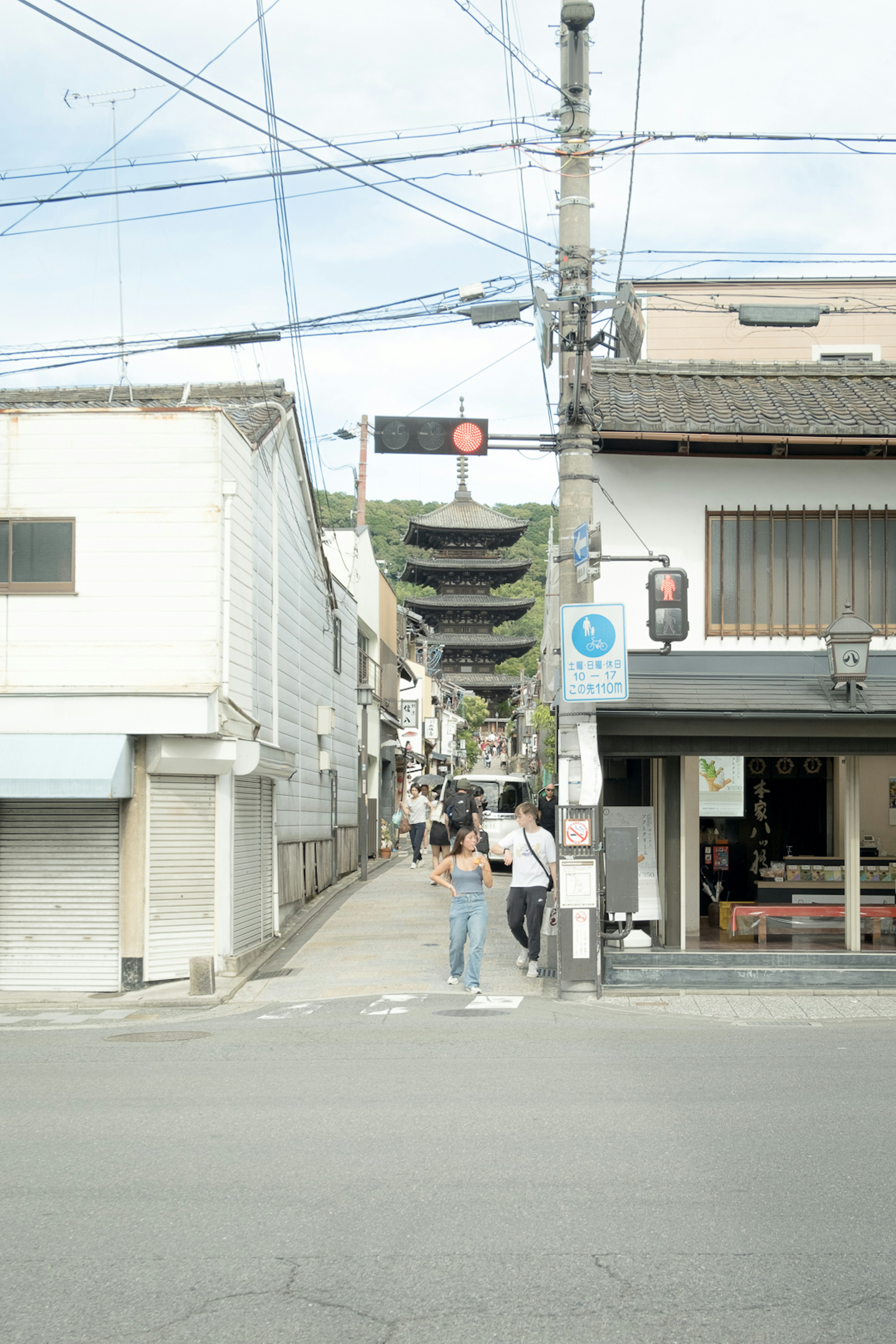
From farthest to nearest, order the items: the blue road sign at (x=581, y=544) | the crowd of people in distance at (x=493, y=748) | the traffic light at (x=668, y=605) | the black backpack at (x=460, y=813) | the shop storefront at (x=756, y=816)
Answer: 1. the crowd of people in distance at (x=493, y=748)
2. the black backpack at (x=460, y=813)
3. the shop storefront at (x=756, y=816)
4. the traffic light at (x=668, y=605)
5. the blue road sign at (x=581, y=544)

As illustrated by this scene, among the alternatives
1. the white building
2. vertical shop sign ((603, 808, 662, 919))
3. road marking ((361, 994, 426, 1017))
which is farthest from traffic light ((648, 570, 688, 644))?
the white building

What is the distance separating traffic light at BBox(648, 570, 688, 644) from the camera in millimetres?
12508

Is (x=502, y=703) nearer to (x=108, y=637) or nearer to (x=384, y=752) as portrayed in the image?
(x=384, y=752)

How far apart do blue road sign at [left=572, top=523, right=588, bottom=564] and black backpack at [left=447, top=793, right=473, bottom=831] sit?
8.07 meters

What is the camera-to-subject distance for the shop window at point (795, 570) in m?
14.3

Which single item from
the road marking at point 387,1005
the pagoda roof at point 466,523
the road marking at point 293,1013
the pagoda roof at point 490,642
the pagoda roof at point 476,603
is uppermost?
the pagoda roof at point 466,523

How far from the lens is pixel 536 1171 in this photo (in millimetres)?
6043

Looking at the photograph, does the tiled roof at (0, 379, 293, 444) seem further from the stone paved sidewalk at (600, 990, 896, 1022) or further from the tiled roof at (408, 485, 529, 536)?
the tiled roof at (408, 485, 529, 536)

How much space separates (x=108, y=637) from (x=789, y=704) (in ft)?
24.0

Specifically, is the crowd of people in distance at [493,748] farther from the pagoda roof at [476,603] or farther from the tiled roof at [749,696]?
the tiled roof at [749,696]

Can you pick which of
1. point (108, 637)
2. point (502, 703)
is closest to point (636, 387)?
point (108, 637)

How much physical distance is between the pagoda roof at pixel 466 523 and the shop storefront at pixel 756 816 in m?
60.3

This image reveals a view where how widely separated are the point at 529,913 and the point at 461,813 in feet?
22.1

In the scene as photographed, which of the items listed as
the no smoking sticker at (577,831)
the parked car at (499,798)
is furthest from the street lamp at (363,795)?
the no smoking sticker at (577,831)
